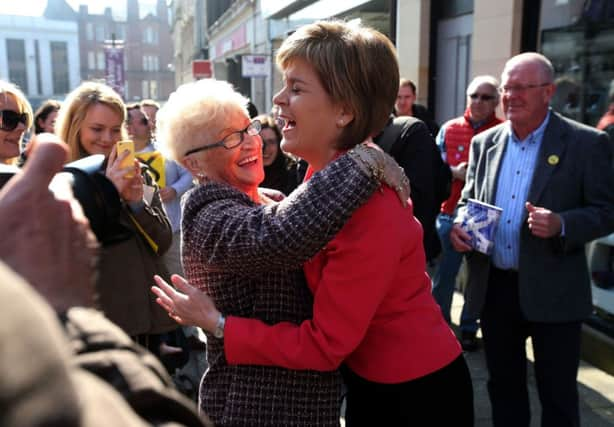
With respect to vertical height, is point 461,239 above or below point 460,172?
below

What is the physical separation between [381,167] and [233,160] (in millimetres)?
420

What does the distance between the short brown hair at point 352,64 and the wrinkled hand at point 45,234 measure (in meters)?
0.87

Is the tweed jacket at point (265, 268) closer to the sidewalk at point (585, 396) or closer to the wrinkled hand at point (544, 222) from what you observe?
the wrinkled hand at point (544, 222)

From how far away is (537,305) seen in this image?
9.07 ft

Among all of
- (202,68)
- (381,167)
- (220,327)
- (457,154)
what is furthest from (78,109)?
(202,68)

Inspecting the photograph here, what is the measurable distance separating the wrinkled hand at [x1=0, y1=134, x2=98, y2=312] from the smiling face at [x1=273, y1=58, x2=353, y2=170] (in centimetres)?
86

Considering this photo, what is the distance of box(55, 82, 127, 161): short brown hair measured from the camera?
301 cm

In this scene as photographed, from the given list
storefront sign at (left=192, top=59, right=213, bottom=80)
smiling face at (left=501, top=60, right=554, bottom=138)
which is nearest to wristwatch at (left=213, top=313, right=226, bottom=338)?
smiling face at (left=501, top=60, right=554, bottom=138)

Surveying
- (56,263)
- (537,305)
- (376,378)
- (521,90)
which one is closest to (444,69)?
(521,90)

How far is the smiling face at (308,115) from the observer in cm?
155

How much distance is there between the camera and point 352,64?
1.52m

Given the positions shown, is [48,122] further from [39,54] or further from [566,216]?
[39,54]

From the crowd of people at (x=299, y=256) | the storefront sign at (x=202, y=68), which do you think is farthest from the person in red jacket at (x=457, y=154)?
the storefront sign at (x=202, y=68)

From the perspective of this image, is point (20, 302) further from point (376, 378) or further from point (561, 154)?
point (561, 154)
